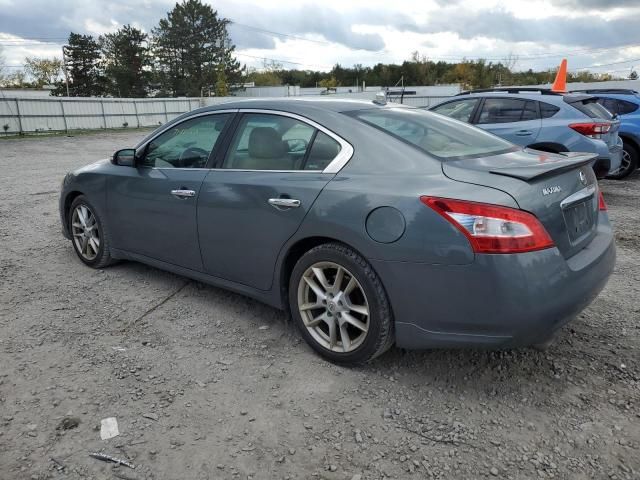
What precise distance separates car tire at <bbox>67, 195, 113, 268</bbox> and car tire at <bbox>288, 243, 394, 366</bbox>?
2244 mm

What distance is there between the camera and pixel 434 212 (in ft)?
8.40

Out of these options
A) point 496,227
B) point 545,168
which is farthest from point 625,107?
point 496,227

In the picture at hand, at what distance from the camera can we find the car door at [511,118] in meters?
7.63

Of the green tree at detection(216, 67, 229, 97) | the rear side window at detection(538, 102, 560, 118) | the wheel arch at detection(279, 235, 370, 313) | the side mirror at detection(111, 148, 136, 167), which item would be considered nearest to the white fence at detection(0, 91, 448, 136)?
the rear side window at detection(538, 102, 560, 118)

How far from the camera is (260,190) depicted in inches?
129

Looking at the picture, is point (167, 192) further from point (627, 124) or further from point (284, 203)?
point (627, 124)

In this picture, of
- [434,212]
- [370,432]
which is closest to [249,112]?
[434,212]

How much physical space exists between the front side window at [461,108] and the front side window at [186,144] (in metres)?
5.10

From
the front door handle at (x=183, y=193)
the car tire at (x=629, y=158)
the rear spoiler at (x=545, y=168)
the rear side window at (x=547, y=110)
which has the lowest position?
the car tire at (x=629, y=158)

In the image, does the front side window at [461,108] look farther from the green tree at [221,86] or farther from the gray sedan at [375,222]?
the green tree at [221,86]

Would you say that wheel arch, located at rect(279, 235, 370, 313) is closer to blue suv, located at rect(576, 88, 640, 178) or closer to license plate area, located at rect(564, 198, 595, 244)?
license plate area, located at rect(564, 198, 595, 244)

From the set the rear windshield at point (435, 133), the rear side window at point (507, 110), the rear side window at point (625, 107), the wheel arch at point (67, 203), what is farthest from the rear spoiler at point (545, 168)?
the rear side window at point (625, 107)

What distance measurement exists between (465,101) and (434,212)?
648 cm

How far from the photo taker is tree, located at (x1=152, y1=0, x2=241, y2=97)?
59938mm
